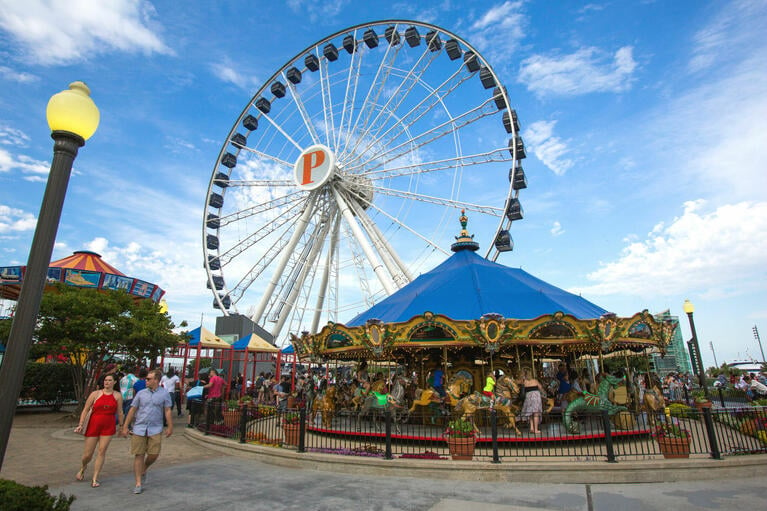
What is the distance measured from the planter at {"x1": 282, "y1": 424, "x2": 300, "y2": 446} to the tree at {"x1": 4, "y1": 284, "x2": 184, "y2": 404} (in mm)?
7942

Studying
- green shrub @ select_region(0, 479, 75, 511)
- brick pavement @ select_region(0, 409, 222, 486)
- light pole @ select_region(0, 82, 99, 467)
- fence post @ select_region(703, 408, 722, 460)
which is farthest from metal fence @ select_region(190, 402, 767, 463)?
light pole @ select_region(0, 82, 99, 467)

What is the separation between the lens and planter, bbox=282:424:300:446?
354 inches

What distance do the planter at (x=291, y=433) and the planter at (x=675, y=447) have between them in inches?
258

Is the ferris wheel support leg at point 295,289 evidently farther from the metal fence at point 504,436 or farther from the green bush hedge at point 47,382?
the metal fence at point 504,436

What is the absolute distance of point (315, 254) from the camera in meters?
23.8

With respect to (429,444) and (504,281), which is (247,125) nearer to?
(504,281)

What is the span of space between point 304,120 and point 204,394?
57.8 ft

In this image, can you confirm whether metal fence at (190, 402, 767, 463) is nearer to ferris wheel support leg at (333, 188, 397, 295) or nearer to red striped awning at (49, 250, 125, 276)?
ferris wheel support leg at (333, 188, 397, 295)

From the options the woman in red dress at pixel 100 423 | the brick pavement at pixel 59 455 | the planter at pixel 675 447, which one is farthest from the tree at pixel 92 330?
the planter at pixel 675 447

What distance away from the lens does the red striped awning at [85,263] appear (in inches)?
951

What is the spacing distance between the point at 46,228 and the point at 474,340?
9.25 metres

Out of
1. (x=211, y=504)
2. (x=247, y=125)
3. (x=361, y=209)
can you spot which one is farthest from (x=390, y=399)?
(x=247, y=125)

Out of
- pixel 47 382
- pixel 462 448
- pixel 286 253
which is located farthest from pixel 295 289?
pixel 462 448

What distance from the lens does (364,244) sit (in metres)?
20.7
